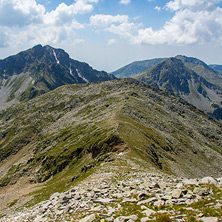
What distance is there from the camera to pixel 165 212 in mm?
16000

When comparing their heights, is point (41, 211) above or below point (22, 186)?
above

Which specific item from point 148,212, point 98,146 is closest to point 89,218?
point 148,212

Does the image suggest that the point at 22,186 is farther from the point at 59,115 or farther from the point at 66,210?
the point at 59,115

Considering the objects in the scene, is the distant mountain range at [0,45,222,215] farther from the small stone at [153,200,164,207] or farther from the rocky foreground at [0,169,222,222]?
the small stone at [153,200,164,207]

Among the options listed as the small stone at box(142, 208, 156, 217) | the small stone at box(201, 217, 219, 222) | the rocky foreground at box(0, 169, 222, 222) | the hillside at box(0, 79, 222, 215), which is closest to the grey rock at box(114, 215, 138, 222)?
the rocky foreground at box(0, 169, 222, 222)

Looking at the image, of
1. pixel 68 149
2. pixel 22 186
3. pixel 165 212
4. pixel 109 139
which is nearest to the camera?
pixel 165 212

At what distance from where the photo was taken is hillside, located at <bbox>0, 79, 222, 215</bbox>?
67188 mm

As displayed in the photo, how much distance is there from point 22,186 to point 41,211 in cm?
7510

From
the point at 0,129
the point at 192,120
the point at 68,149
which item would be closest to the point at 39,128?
the point at 0,129

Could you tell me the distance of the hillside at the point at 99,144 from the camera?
67188mm

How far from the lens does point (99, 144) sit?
8006 cm

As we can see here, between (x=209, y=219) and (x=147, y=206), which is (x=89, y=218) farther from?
(x=209, y=219)

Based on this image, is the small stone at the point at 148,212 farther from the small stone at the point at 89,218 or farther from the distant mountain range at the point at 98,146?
the distant mountain range at the point at 98,146

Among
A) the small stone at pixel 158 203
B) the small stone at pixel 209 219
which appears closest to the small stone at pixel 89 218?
the small stone at pixel 158 203
